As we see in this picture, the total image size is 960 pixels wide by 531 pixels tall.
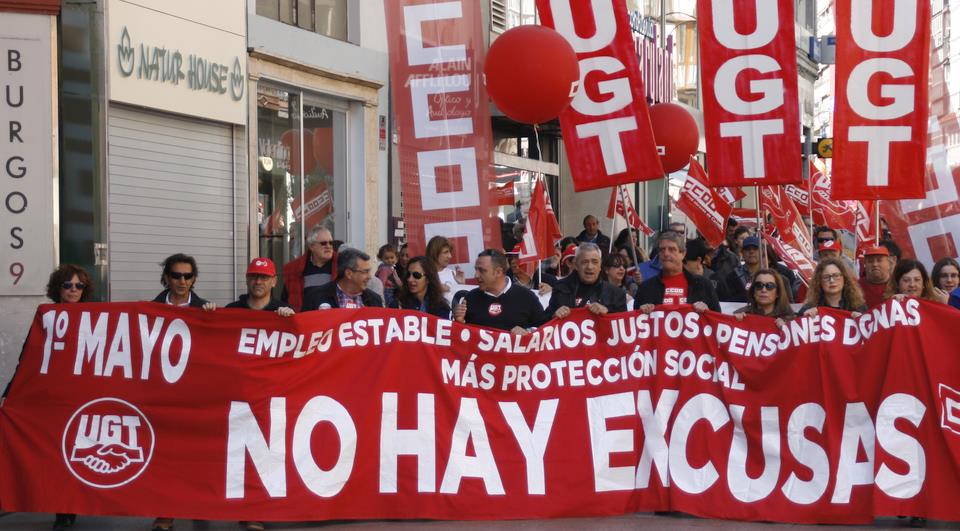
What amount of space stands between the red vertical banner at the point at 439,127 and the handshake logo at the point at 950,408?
3.98m

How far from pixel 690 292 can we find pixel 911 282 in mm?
1564

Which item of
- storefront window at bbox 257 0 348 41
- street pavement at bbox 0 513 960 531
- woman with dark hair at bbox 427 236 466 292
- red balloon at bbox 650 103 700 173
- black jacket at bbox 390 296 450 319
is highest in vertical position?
storefront window at bbox 257 0 348 41

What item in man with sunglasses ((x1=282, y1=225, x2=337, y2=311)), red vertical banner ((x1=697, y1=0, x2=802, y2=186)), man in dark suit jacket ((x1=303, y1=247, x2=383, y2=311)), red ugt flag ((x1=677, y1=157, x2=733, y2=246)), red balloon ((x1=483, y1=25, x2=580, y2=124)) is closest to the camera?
man in dark suit jacket ((x1=303, y1=247, x2=383, y2=311))

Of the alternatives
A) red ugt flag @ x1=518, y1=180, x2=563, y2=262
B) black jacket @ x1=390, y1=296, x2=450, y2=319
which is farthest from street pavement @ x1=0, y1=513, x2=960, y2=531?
red ugt flag @ x1=518, y1=180, x2=563, y2=262

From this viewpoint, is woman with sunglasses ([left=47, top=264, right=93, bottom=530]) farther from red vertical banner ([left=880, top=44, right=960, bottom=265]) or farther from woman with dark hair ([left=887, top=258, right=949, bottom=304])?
red vertical banner ([left=880, top=44, right=960, bottom=265])

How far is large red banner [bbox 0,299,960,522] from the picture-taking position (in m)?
8.05

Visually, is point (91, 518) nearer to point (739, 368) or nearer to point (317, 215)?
point (739, 368)

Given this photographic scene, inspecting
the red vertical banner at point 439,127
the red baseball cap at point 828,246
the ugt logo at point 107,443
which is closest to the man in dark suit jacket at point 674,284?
the red vertical banner at point 439,127

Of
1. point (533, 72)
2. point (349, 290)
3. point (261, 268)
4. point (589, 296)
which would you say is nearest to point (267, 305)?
point (261, 268)

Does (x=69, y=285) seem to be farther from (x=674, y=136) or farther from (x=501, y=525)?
(x=674, y=136)

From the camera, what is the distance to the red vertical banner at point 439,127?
10.9m

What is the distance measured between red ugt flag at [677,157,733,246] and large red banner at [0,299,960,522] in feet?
25.9

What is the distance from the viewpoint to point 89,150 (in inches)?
519

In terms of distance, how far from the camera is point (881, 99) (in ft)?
37.3
